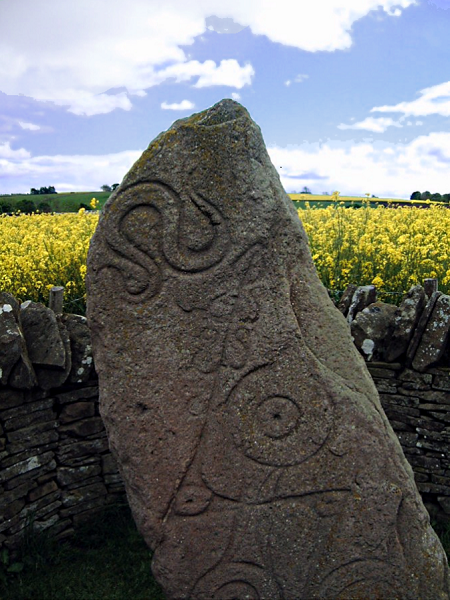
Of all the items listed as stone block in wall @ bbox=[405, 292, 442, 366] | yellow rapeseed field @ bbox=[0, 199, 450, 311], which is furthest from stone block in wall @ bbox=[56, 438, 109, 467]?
stone block in wall @ bbox=[405, 292, 442, 366]

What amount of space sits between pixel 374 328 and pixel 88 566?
2499 millimetres

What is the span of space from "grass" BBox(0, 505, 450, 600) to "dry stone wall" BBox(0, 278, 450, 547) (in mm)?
110

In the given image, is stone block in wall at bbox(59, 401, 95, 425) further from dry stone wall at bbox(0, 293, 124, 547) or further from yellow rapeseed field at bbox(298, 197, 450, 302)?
yellow rapeseed field at bbox(298, 197, 450, 302)

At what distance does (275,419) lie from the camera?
280cm

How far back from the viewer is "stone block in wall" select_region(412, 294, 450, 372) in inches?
154

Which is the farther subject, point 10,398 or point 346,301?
point 346,301

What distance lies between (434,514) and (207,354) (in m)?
2.51

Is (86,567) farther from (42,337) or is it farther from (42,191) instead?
(42,191)

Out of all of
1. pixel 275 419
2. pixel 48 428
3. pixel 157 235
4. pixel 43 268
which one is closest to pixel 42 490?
pixel 48 428

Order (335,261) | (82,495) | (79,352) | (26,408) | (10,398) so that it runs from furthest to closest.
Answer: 1. (335,261)
2. (82,495)
3. (79,352)
4. (26,408)
5. (10,398)

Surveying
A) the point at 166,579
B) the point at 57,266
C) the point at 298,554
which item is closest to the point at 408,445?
the point at 298,554

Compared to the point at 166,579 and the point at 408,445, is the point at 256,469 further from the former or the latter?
the point at 408,445

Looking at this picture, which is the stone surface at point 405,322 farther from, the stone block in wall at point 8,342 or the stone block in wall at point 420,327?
the stone block in wall at point 8,342

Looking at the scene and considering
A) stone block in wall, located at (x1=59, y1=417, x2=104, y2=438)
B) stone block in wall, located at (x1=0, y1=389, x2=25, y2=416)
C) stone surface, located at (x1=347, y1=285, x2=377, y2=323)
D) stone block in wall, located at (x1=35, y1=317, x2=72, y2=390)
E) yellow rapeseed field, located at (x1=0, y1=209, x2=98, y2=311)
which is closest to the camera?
stone block in wall, located at (x1=0, y1=389, x2=25, y2=416)
